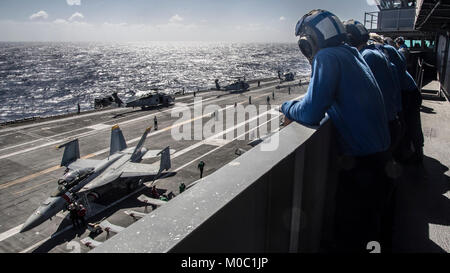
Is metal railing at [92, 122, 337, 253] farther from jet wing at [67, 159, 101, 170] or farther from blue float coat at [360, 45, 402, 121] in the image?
jet wing at [67, 159, 101, 170]

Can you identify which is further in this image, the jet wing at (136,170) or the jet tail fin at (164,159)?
the jet tail fin at (164,159)

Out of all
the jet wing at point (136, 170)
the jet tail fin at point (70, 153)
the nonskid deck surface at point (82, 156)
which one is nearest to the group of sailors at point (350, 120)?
the nonskid deck surface at point (82, 156)

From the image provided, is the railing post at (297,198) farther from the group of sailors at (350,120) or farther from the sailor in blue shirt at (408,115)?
the sailor in blue shirt at (408,115)

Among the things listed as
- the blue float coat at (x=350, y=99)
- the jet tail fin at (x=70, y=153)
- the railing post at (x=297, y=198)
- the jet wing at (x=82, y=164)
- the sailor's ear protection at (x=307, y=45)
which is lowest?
the jet wing at (x=82, y=164)

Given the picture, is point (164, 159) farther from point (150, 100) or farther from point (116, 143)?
point (150, 100)

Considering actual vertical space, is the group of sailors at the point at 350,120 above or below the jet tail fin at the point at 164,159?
above

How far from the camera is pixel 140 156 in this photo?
77.3 ft

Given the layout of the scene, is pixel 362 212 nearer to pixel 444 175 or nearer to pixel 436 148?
pixel 444 175

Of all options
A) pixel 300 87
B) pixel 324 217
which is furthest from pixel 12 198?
pixel 300 87

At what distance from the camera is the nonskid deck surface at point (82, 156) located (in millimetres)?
16328

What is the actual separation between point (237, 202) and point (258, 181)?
0.75 feet

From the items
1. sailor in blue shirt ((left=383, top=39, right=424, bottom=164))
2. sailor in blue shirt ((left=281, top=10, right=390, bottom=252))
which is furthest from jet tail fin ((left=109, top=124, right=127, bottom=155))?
sailor in blue shirt ((left=281, top=10, right=390, bottom=252))

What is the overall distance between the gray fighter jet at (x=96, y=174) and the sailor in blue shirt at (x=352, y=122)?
55.9 feet

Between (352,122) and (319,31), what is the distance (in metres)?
1.05
